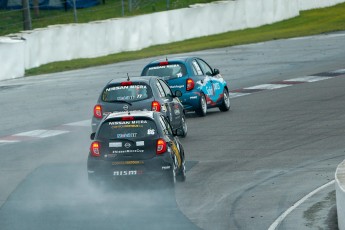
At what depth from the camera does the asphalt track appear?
1639 cm

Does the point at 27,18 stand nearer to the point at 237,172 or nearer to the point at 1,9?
the point at 1,9

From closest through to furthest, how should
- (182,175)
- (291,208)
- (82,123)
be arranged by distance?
(291,208) → (182,175) → (82,123)

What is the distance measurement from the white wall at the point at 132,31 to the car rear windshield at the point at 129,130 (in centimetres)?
2069

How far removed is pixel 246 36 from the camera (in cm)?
5231

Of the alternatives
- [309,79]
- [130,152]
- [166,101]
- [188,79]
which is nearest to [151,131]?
[130,152]

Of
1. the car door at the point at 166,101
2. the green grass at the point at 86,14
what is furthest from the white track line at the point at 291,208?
the green grass at the point at 86,14

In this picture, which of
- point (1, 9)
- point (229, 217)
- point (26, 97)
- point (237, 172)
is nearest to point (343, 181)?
point (229, 217)

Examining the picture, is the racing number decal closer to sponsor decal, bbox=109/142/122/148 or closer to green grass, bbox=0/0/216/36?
sponsor decal, bbox=109/142/122/148

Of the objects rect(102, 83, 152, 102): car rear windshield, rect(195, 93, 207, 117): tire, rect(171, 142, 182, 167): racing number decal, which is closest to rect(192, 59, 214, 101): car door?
rect(195, 93, 207, 117): tire

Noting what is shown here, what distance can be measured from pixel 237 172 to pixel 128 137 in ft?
9.69

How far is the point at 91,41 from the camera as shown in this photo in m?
45.4

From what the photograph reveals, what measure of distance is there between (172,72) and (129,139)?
998 cm

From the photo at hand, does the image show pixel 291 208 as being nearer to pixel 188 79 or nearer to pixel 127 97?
pixel 127 97

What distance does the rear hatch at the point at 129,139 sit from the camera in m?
18.1
